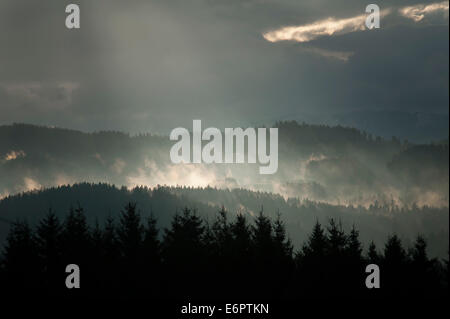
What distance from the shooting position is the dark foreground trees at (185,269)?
201ft

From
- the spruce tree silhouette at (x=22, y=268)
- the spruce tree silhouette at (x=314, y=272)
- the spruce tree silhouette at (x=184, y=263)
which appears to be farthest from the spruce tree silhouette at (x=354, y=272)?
the spruce tree silhouette at (x=22, y=268)

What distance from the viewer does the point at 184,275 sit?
65.2 m

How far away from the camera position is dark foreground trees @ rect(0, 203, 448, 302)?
61156 mm

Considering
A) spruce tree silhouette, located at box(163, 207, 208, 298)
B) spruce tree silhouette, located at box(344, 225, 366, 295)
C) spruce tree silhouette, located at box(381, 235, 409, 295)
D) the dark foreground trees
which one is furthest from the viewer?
spruce tree silhouette, located at box(163, 207, 208, 298)

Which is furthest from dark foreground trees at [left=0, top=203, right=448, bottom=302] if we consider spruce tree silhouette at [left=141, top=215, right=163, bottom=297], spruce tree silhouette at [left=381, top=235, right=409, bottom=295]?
spruce tree silhouette at [left=141, top=215, right=163, bottom=297]

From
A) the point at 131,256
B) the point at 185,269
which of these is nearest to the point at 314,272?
the point at 185,269

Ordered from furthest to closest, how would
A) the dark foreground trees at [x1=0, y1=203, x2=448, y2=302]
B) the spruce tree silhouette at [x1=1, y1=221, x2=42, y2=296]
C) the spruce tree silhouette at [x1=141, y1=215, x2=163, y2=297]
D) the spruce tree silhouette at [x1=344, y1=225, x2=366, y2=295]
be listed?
the spruce tree silhouette at [x1=141, y1=215, x2=163, y2=297] < the spruce tree silhouette at [x1=344, y1=225, x2=366, y2=295] < the dark foreground trees at [x1=0, y1=203, x2=448, y2=302] < the spruce tree silhouette at [x1=1, y1=221, x2=42, y2=296]

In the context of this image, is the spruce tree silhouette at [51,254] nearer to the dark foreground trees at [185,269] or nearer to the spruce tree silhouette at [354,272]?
the dark foreground trees at [185,269]

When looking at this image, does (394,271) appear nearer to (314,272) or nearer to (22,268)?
(314,272)

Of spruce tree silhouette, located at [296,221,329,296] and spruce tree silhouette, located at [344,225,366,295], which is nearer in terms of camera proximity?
spruce tree silhouette, located at [344,225,366,295]

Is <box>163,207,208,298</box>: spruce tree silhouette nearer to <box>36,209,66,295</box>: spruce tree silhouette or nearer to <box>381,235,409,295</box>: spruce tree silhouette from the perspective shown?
<box>36,209,66,295</box>: spruce tree silhouette
